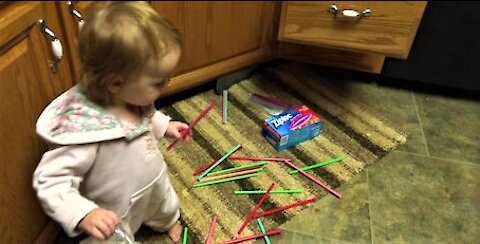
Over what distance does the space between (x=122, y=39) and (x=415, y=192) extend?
0.87m

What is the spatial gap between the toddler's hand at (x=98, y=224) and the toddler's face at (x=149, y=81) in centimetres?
17

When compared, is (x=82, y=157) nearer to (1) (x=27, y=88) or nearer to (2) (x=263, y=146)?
(1) (x=27, y=88)

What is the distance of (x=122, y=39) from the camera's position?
63cm

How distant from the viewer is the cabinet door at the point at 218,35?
1211 mm

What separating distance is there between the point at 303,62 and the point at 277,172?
1.63 feet

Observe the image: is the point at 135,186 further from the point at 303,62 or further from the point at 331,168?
the point at 303,62

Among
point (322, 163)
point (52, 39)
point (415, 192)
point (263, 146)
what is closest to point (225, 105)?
point (263, 146)

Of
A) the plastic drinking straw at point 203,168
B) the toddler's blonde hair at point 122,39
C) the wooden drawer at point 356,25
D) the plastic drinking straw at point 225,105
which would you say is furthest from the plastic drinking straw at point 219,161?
the toddler's blonde hair at point 122,39

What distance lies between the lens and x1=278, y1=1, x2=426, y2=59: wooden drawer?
1195 mm

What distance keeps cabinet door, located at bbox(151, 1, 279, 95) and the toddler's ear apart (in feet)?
1.61

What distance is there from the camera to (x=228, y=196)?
1147 mm

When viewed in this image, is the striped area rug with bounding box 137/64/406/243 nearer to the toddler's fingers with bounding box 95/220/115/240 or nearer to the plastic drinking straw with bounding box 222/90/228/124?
the plastic drinking straw with bounding box 222/90/228/124

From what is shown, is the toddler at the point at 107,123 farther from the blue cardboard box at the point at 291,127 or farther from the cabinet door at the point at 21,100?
the blue cardboard box at the point at 291,127

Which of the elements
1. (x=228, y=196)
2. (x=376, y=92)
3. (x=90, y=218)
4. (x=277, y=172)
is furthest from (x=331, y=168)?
(x=90, y=218)
